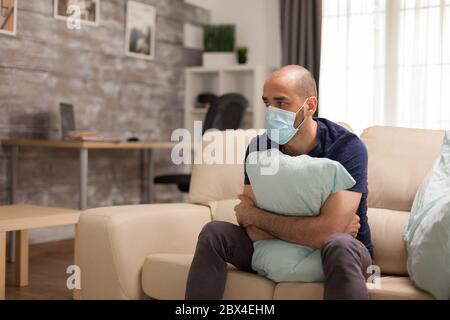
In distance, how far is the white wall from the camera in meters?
5.33

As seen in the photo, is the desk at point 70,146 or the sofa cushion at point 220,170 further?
the desk at point 70,146

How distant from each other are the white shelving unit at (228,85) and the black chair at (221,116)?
2.59 feet

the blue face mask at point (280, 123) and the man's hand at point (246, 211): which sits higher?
the blue face mask at point (280, 123)

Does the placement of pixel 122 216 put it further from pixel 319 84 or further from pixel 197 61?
pixel 197 61

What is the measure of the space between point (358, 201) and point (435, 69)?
307 cm

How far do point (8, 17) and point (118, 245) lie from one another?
2338 millimetres

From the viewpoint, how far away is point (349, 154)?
1868 millimetres

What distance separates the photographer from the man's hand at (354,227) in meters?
1.79

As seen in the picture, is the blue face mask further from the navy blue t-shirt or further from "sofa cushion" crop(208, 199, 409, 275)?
"sofa cushion" crop(208, 199, 409, 275)

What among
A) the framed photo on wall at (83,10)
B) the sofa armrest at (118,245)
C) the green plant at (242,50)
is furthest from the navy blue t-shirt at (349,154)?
the green plant at (242,50)

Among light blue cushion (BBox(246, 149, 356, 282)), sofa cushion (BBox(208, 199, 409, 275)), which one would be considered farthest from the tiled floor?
sofa cushion (BBox(208, 199, 409, 275))

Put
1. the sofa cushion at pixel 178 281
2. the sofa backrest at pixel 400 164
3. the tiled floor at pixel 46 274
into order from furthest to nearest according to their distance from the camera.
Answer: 1. the tiled floor at pixel 46 274
2. the sofa backrest at pixel 400 164
3. the sofa cushion at pixel 178 281

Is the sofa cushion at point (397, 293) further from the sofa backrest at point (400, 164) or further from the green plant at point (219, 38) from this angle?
the green plant at point (219, 38)

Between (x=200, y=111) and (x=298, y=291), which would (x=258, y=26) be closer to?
(x=200, y=111)
